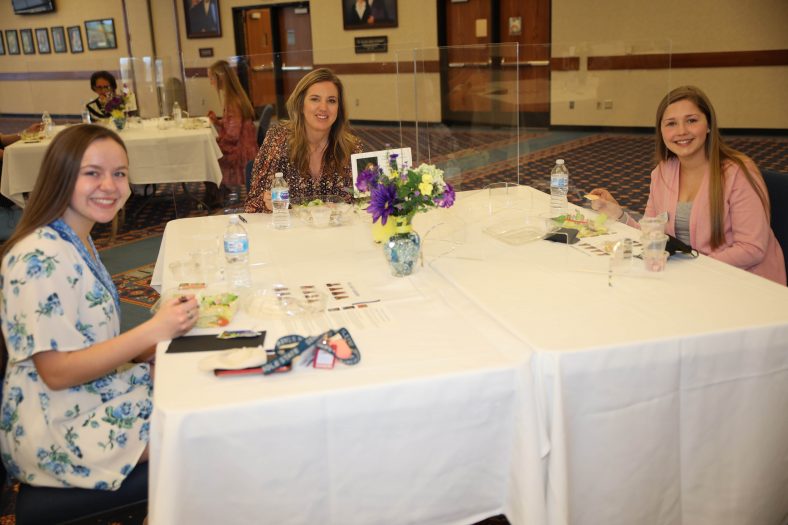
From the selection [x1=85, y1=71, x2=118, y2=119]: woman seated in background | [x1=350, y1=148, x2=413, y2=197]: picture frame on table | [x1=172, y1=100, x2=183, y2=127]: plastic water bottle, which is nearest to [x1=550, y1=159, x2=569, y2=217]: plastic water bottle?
[x1=350, y1=148, x2=413, y2=197]: picture frame on table

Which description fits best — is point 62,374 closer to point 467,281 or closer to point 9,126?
point 467,281

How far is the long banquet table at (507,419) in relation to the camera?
1.53 metres

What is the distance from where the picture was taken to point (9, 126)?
15938mm

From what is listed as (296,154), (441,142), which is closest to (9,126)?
(441,142)

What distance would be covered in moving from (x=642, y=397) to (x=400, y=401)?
610mm

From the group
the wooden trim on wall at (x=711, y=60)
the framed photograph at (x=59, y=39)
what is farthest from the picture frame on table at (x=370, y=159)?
→ the framed photograph at (x=59, y=39)

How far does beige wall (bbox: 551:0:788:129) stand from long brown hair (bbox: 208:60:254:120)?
3806 mm

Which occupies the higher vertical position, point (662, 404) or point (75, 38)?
point (75, 38)

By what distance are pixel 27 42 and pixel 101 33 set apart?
298 centimetres

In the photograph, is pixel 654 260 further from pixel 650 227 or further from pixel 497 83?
pixel 497 83

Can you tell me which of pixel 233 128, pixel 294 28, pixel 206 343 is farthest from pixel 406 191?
pixel 294 28

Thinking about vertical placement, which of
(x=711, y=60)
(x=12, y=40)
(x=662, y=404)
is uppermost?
(x=12, y=40)

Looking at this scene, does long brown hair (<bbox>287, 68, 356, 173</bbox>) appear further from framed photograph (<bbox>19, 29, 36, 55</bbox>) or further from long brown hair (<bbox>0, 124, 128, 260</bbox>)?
framed photograph (<bbox>19, 29, 36, 55</bbox>)

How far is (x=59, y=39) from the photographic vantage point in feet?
56.6
